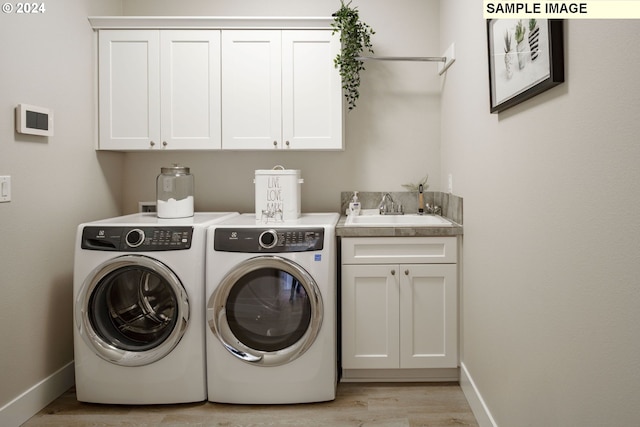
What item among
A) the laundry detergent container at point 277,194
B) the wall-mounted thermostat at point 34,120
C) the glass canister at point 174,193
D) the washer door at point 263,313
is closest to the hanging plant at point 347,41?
the laundry detergent container at point 277,194

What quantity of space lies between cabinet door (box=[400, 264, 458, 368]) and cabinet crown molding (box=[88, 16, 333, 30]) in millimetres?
1551

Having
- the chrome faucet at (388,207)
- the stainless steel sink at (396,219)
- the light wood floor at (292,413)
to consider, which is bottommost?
the light wood floor at (292,413)

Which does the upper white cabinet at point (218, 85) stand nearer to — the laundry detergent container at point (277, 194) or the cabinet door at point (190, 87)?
the cabinet door at point (190, 87)

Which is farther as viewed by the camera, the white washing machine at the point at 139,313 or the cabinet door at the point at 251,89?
the cabinet door at the point at 251,89

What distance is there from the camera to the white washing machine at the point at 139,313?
7.82 ft

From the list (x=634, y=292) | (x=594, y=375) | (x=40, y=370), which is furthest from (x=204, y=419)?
(x=634, y=292)

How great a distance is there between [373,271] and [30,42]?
6.87 ft

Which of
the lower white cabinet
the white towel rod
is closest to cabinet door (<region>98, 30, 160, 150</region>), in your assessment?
the white towel rod

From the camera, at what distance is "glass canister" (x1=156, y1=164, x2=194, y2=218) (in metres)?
2.79

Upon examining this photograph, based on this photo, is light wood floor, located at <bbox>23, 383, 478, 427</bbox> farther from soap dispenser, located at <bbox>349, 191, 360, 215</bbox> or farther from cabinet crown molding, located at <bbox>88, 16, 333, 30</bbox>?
cabinet crown molding, located at <bbox>88, 16, 333, 30</bbox>

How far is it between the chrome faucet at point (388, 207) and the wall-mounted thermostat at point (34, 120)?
200 centimetres

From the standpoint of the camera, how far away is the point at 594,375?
121 cm

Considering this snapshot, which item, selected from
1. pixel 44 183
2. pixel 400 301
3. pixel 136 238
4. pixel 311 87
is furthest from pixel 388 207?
pixel 44 183

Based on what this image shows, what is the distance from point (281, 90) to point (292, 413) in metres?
1.83
